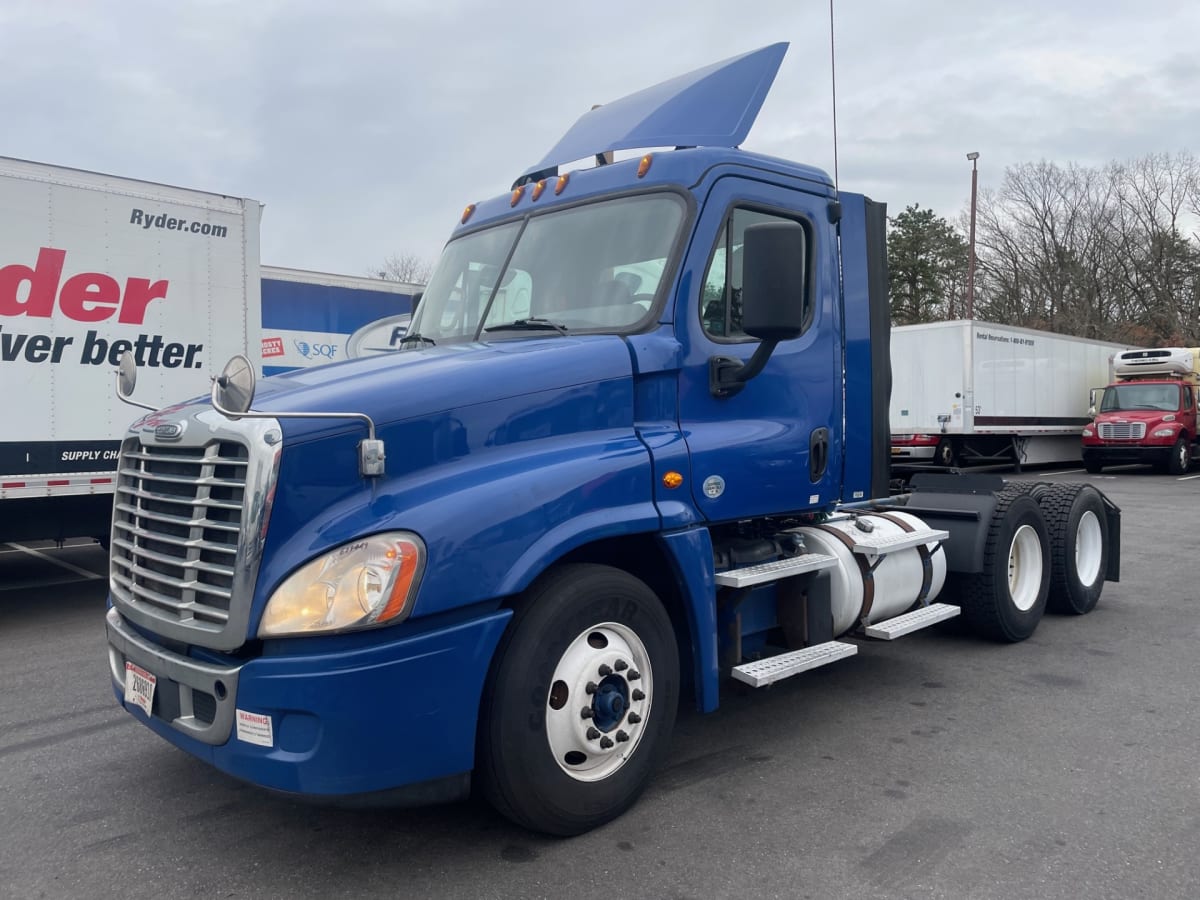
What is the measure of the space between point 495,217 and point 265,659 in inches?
105

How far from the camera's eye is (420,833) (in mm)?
3660

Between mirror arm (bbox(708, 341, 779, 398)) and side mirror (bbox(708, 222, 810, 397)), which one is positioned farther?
mirror arm (bbox(708, 341, 779, 398))

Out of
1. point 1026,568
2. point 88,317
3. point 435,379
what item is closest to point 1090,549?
point 1026,568

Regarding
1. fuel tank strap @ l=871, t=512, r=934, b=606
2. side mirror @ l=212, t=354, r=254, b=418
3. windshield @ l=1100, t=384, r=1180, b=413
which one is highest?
side mirror @ l=212, t=354, r=254, b=418

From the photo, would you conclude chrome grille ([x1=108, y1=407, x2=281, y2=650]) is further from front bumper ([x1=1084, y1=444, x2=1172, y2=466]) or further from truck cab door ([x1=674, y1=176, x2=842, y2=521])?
front bumper ([x1=1084, y1=444, x2=1172, y2=466])

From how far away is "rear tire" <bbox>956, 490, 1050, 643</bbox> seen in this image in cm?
616

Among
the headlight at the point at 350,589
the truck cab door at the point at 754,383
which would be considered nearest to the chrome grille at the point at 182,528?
the headlight at the point at 350,589

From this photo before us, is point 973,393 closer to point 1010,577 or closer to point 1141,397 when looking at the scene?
point 1141,397

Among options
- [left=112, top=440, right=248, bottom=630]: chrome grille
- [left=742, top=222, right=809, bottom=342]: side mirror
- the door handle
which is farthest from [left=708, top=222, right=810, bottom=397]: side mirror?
[left=112, top=440, right=248, bottom=630]: chrome grille

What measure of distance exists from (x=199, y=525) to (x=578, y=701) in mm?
1438

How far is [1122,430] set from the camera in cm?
2342

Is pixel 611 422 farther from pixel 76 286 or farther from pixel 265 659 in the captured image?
pixel 76 286

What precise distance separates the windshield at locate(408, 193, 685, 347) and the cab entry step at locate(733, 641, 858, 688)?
1.58m

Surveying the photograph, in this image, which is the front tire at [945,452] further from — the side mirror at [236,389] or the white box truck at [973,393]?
the side mirror at [236,389]
